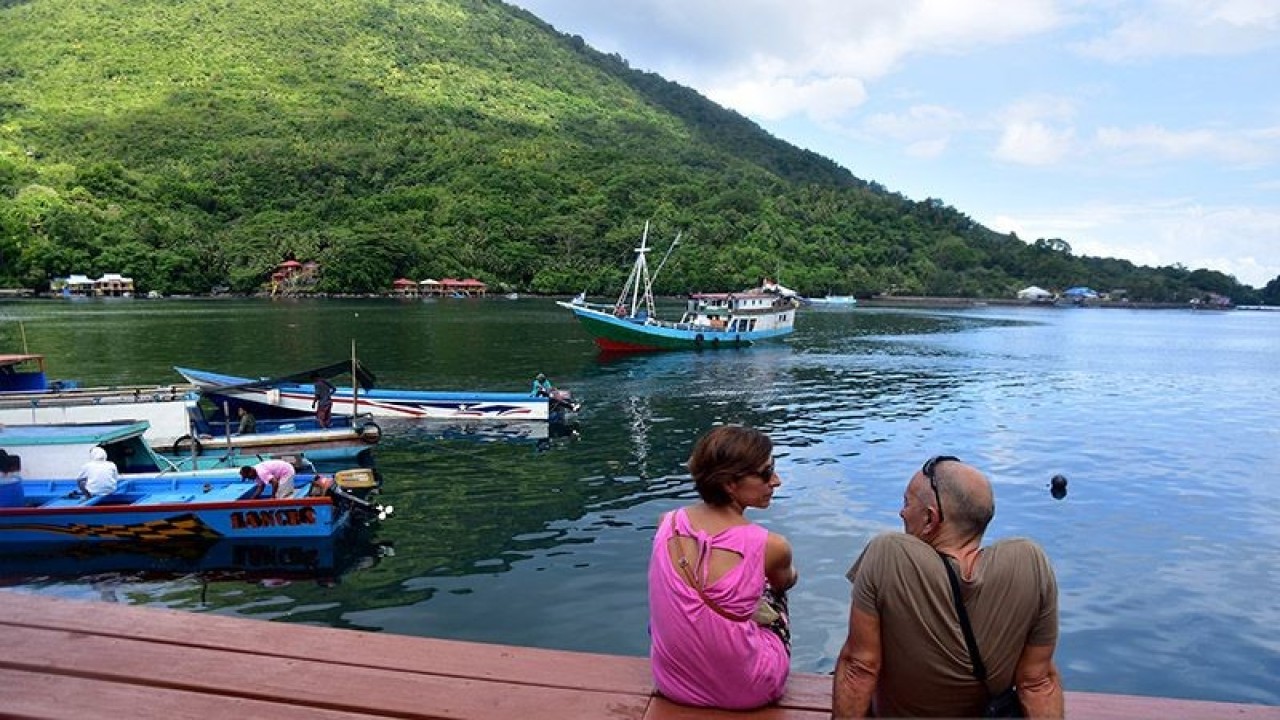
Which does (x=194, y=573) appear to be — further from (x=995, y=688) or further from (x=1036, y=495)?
(x=1036, y=495)

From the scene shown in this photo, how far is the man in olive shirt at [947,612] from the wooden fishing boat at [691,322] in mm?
47781

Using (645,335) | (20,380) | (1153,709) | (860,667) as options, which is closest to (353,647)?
(860,667)

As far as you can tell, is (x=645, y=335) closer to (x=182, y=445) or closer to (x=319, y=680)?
(x=182, y=445)

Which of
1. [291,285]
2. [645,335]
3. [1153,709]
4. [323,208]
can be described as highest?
[323,208]

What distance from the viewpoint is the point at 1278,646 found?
40.6 ft

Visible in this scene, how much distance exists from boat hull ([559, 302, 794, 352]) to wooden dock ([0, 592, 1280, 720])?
48641mm

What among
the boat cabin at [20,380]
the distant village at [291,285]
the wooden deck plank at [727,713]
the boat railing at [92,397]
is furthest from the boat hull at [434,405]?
the distant village at [291,285]

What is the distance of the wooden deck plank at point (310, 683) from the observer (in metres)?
3.51

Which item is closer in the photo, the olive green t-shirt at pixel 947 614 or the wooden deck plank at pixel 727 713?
the olive green t-shirt at pixel 947 614

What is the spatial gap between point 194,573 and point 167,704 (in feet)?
39.7

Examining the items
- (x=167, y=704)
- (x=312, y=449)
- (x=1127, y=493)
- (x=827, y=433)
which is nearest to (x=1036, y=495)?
(x=1127, y=493)

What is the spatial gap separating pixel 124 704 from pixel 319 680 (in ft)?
2.53

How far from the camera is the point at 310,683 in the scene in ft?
12.1

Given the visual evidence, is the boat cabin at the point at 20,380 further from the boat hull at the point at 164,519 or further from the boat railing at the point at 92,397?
the boat hull at the point at 164,519
